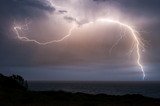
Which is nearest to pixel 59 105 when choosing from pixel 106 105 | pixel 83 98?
pixel 106 105

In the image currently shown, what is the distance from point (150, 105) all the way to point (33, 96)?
1654 centimetres

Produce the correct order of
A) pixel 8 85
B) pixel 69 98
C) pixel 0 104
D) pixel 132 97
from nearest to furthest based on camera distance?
pixel 0 104
pixel 69 98
pixel 132 97
pixel 8 85

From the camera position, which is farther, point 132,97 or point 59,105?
point 132,97

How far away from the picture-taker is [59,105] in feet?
134

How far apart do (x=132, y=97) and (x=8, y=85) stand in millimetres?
21313

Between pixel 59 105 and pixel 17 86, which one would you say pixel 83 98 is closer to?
pixel 59 105

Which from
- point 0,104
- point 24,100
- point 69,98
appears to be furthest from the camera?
point 69,98

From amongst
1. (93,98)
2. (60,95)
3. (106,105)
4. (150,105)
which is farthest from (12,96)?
(150,105)

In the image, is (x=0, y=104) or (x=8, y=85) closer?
(x=0, y=104)

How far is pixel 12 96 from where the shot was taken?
50281 millimetres

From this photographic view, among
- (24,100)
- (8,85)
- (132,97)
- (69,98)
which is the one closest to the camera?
(24,100)

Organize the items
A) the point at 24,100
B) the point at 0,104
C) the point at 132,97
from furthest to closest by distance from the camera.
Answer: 1. the point at 132,97
2. the point at 24,100
3. the point at 0,104

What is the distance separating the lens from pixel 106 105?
41.7m

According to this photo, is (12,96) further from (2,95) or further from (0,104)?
(0,104)
